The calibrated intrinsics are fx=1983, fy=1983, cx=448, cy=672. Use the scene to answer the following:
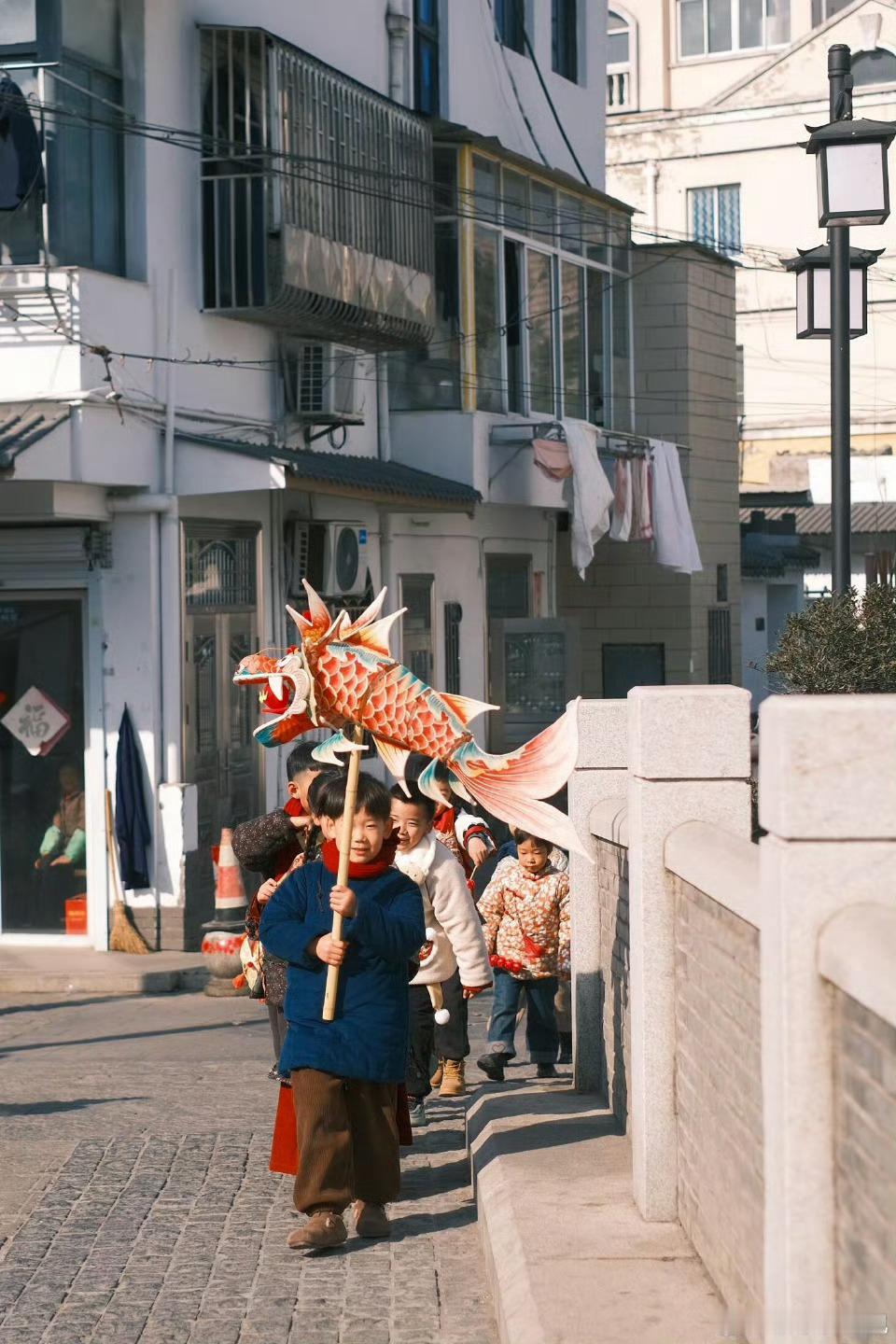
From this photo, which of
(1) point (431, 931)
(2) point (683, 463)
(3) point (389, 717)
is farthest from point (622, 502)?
(3) point (389, 717)

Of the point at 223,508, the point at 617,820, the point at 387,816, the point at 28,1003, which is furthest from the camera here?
the point at 223,508

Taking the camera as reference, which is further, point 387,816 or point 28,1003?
point 28,1003

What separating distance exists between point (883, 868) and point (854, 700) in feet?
1.21

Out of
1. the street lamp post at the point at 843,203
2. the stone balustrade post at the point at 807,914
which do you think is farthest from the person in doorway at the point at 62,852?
the stone balustrade post at the point at 807,914

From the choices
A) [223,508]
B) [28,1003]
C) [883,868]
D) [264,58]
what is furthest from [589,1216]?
[264,58]

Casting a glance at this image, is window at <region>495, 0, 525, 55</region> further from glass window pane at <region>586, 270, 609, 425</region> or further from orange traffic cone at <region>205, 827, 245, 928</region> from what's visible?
orange traffic cone at <region>205, 827, 245, 928</region>

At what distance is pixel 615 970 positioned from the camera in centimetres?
855

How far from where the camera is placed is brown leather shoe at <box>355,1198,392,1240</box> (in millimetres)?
7488

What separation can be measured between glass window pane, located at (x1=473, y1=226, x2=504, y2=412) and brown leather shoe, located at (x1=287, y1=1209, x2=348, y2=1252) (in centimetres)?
1546

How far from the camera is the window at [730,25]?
159ft

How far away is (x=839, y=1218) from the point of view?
14.3ft

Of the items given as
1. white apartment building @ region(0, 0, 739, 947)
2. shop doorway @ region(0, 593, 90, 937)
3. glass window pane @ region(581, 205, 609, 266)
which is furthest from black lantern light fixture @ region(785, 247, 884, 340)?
glass window pane @ region(581, 205, 609, 266)

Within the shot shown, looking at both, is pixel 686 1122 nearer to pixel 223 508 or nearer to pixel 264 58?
pixel 223 508

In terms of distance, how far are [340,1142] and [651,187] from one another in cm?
4145
